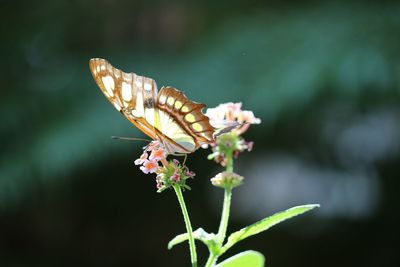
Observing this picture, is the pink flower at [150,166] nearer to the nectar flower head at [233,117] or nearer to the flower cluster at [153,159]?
the flower cluster at [153,159]

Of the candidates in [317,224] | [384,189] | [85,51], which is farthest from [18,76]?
[384,189]

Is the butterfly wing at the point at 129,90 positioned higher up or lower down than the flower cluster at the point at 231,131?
higher up

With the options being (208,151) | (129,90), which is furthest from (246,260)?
(208,151)

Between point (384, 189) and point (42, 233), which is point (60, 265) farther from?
point (384, 189)

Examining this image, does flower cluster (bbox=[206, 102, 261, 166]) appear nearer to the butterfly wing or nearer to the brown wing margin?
the brown wing margin

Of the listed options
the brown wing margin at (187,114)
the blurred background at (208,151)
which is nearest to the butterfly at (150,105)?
the brown wing margin at (187,114)
